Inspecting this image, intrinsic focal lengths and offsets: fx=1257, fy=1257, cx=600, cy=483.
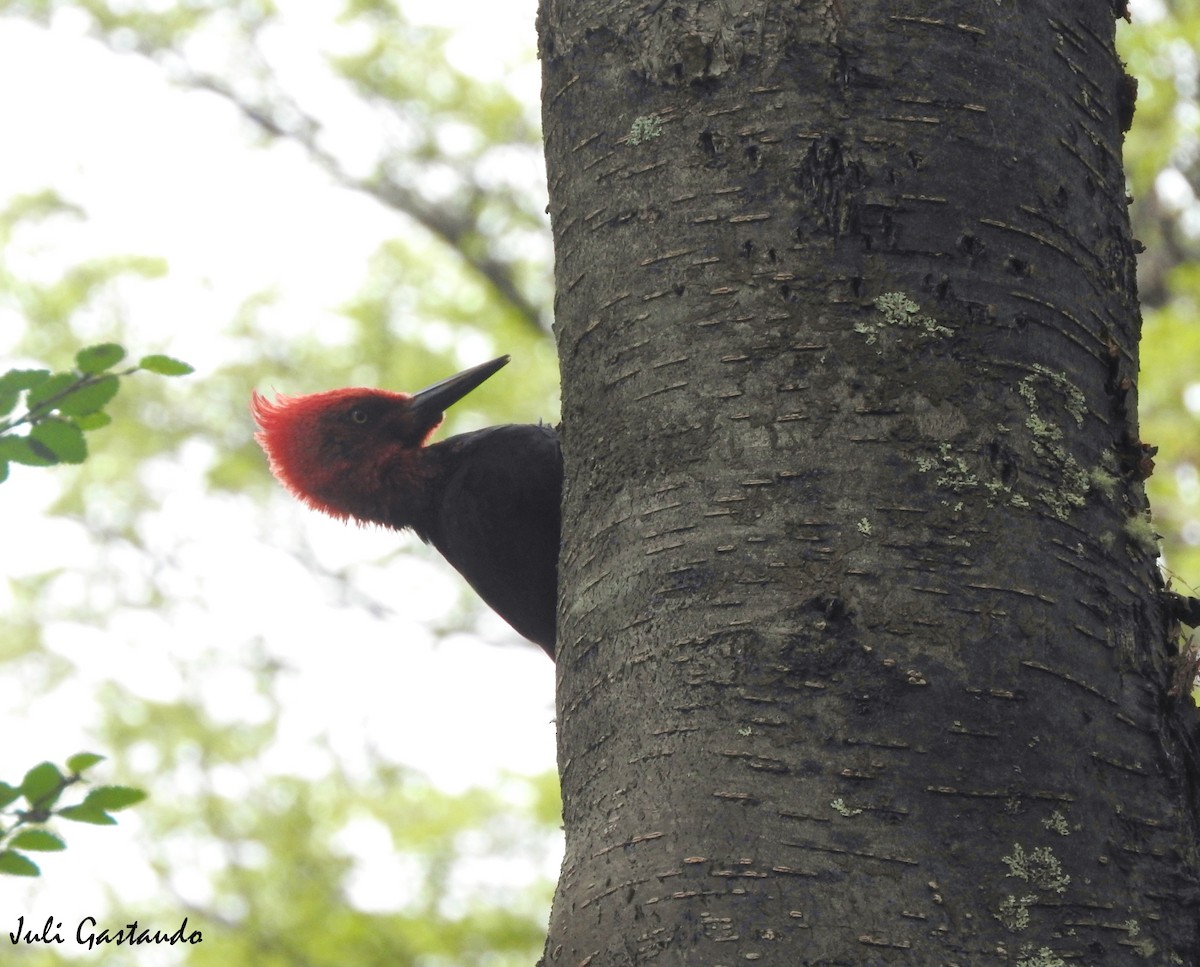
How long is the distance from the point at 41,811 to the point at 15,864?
0.21ft

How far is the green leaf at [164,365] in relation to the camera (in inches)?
62.6

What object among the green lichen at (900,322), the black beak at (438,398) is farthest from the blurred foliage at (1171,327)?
the green lichen at (900,322)

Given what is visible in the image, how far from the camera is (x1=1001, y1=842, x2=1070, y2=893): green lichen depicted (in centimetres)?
138

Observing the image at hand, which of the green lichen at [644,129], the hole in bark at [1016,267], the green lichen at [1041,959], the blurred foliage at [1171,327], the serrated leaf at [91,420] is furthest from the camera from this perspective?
the blurred foliage at [1171,327]

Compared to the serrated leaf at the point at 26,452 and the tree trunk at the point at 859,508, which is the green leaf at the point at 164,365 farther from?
the tree trunk at the point at 859,508

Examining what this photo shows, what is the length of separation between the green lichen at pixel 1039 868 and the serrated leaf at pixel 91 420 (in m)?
1.18

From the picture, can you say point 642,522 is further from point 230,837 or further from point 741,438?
point 230,837

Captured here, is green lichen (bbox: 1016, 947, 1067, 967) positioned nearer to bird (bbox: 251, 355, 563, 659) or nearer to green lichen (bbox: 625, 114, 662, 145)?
green lichen (bbox: 625, 114, 662, 145)

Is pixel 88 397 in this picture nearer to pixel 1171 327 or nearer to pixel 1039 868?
pixel 1039 868

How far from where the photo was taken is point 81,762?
4.91 feet

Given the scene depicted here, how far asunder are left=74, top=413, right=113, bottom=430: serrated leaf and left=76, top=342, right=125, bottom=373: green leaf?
2.5 inches

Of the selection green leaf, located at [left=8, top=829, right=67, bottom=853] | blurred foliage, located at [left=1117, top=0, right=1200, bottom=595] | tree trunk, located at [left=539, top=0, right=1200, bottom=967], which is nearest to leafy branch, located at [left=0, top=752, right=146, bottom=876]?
green leaf, located at [left=8, top=829, right=67, bottom=853]

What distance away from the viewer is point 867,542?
1.52 metres

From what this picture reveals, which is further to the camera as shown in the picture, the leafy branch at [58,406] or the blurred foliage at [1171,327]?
the blurred foliage at [1171,327]
